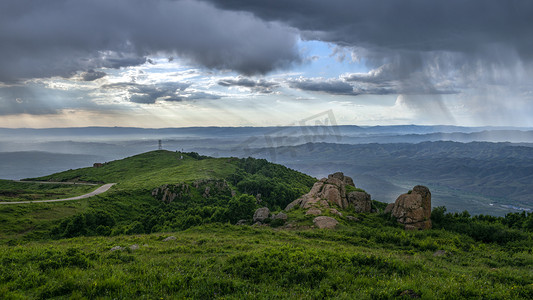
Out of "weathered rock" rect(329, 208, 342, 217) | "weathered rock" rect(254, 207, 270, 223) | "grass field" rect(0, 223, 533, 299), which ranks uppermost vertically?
"grass field" rect(0, 223, 533, 299)

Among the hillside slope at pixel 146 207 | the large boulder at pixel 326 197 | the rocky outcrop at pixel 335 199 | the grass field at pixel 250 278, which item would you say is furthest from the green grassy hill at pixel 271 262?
the rocky outcrop at pixel 335 199

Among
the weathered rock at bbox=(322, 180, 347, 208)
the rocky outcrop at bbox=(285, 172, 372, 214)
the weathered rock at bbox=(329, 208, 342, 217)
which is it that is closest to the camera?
the weathered rock at bbox=(329, 208, 342, 217)

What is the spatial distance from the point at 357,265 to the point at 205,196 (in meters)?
81.6

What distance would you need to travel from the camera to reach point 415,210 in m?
38.3

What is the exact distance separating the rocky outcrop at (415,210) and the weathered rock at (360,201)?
38.1 ft

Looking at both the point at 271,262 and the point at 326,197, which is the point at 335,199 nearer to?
the point at 326,197

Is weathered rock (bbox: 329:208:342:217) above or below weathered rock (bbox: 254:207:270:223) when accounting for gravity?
above

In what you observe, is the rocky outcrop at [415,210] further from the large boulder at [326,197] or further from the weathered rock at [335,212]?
the large boulder at [326,197]

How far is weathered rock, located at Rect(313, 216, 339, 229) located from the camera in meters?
37.2

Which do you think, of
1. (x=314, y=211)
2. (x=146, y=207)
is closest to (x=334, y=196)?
(x=314, y=211)

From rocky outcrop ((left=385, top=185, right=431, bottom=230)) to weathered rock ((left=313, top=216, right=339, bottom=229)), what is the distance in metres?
10.4

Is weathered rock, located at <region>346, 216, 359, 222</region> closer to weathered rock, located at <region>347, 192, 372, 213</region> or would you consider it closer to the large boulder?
the large boulder

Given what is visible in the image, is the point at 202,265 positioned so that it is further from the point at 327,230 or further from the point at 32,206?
the point at 32,206

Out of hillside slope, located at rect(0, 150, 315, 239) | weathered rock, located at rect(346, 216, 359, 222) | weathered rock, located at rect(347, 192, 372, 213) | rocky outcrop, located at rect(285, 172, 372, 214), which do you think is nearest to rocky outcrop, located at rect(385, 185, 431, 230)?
weathered rock, located at rect(346, 216, 359, 222)
